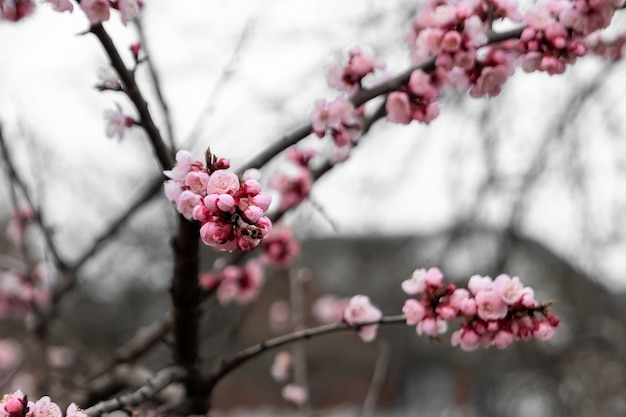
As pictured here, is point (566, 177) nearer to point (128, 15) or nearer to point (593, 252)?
point (593, 252)

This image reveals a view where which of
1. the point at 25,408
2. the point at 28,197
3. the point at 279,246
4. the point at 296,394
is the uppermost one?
the point at 25,408

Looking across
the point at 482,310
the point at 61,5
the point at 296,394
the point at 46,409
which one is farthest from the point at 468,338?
the point at 296,394

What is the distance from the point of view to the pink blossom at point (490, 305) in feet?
4.67

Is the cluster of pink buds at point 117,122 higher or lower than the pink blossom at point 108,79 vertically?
lower

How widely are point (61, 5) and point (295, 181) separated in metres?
0.94

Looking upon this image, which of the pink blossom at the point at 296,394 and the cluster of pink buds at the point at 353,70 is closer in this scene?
the cluster of pink buds at the point at 353,70

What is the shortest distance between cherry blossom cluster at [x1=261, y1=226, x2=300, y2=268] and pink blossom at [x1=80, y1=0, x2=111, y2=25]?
4.31 ft

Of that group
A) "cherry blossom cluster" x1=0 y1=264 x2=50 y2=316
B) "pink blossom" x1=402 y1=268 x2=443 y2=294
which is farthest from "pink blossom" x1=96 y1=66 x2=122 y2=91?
"cherry blossom cluster" x1=0 y1=264 x2=50 y2=316

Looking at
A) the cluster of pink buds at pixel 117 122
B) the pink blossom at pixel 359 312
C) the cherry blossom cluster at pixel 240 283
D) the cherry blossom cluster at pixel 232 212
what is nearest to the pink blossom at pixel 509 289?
the pink blossom at pixel 359 312

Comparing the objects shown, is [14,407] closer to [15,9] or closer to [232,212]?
[232,212]

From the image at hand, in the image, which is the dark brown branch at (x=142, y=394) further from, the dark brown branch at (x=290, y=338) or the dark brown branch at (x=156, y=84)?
the dark brown branch at (x=156, y=84)

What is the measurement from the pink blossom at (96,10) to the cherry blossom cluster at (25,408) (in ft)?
2.28

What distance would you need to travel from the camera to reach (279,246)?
260 centimetres

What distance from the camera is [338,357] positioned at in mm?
18484
